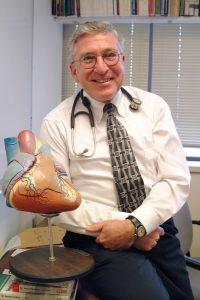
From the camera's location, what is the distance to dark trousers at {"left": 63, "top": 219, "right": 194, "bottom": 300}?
3.67 ft

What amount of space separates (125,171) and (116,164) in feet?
0.13

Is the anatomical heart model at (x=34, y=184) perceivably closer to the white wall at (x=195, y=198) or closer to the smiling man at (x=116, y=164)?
the smiling man at (x=116, y=164)

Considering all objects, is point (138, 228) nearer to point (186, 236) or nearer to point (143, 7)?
point (186, 236)

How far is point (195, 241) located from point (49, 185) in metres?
2.00

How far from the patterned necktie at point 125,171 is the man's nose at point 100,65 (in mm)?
201

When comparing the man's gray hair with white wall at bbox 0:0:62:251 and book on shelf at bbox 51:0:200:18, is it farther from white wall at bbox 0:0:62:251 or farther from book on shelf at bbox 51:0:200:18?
book on shelf at bbox 51:0:200:18

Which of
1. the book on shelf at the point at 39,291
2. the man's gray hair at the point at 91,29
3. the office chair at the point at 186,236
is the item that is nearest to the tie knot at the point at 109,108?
the man's gray hair at the point at 91,29

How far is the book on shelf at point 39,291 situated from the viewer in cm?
102

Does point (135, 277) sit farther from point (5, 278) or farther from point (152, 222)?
point (5, 278)

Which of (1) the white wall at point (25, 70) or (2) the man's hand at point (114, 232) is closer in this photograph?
(2) the man's hand at point (114, 232)

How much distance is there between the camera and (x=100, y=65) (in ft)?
4.25

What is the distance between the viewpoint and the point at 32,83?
2.32m

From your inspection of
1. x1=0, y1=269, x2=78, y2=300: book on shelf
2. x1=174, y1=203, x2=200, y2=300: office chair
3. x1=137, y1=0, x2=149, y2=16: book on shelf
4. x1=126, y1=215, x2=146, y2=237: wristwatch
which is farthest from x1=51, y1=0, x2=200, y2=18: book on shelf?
x1=0, y1=269, x2=78, y2=300: book on shelf

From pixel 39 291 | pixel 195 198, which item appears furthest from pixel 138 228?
pixel 195 198
